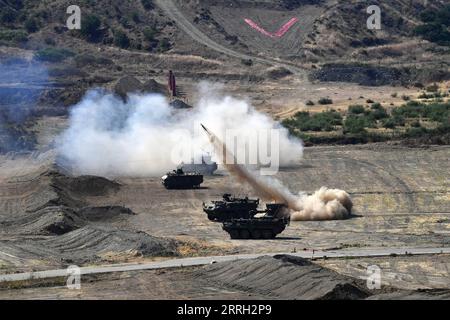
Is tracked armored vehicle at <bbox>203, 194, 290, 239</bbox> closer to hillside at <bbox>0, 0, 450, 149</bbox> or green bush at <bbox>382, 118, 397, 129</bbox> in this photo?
green bush at <bbox>382, 118, 397, 129</bbox>

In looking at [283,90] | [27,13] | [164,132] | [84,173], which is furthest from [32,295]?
[27,13]

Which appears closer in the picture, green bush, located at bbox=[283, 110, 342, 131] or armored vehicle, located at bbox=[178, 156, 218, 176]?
armored vehicle, located at bbox=[178, 156, 218, 176]

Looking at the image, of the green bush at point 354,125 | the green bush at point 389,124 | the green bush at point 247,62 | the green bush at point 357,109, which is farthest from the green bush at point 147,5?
the green bush at point 389,124

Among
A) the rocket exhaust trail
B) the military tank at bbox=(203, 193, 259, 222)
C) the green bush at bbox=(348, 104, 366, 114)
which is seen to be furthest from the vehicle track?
the military tank at bbox=(203, 193, 259, 222)

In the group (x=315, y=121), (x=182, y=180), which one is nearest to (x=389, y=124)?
(x=315, y=121)

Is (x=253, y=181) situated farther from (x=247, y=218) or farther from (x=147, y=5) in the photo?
(x=147, y=5)

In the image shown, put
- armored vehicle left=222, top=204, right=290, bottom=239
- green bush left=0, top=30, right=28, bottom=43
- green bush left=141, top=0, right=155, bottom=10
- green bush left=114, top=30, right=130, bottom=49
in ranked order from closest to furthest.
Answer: armored vehicle left=222, top=204, right=290, bottom=239 → green bush left=0, top=30, right=28, bottom=43 → green bush left=114, top=30, right=130, bottom=49 → green bush left=141, top=0, right=155, bottom=10
